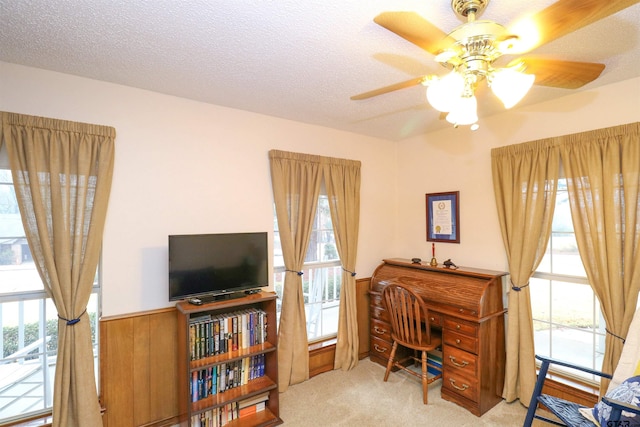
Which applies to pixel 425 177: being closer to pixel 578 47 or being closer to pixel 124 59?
pixel 578 47

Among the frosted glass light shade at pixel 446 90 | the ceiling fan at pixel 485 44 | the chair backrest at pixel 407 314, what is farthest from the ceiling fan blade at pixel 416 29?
the chair backrest at pixel 407 314

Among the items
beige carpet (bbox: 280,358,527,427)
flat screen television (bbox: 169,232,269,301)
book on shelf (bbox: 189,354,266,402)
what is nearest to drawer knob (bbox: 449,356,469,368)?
beige carpet (bbox: 280,358,527,427)

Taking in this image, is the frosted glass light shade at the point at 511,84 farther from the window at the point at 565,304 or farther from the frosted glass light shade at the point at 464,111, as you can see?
the window at the point at 565,304

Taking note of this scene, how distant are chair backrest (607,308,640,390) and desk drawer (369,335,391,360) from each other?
173cm

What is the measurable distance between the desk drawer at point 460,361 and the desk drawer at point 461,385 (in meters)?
0.04

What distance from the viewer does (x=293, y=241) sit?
2.93 m

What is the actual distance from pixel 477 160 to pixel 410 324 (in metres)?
1.70

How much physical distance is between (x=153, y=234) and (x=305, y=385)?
6.30ft

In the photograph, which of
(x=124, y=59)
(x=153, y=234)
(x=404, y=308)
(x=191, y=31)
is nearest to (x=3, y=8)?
(x=124, y=59)

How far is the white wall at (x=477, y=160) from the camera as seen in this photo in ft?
7.54

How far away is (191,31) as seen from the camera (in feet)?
5.22

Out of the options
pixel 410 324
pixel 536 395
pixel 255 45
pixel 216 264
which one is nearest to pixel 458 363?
pixel 410 324

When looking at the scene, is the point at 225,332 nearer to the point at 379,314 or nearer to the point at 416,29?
the point at 379,314

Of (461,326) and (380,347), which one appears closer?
(461,326)
